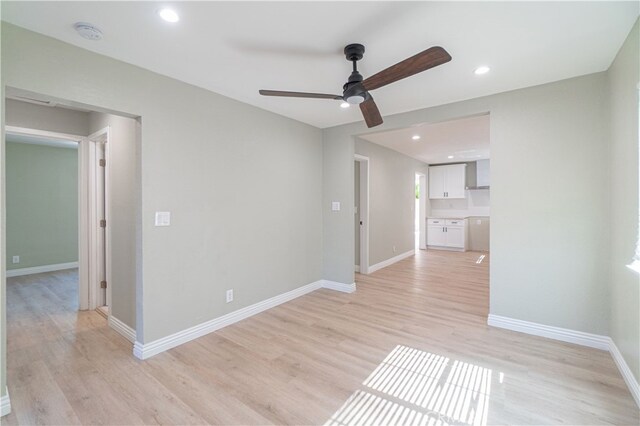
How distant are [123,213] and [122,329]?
1155mm

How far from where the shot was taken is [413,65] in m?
1.83

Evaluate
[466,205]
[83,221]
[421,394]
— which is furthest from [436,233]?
[83,221]

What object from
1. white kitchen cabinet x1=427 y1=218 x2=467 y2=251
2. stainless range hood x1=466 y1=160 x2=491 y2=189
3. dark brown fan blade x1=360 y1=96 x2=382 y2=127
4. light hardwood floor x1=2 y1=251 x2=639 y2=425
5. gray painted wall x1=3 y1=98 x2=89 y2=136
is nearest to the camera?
light hardwood floor x1=2 y1=251 x2=639 y2=425

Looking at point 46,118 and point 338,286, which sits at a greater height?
point 46,118

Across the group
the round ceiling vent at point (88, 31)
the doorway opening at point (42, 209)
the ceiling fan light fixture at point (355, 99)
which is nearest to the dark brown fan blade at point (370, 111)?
the ceiling fan light fixture at point (355, 99)

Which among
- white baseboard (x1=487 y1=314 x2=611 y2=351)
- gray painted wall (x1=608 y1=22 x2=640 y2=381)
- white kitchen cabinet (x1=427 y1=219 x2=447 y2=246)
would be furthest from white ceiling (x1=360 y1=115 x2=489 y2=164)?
white baseboard (x1=487 y1=314 x2=611 y2=351)

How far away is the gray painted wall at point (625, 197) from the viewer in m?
1.89

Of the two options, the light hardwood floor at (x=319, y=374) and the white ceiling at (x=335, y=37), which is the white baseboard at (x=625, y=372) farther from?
the white ceiling at (x=335, y=37)

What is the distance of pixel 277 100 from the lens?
10.5 feet

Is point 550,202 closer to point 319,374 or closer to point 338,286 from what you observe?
point 319,374

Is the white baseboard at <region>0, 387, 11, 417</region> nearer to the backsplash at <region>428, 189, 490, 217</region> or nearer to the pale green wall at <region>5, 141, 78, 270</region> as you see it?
the pale green wall at <region>5, 141, 78, 270</region>

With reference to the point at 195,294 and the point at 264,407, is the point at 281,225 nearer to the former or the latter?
the point at 195,294

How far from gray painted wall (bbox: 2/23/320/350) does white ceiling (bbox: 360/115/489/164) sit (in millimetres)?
1755

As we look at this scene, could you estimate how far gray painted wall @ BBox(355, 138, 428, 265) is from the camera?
18.0 feet
